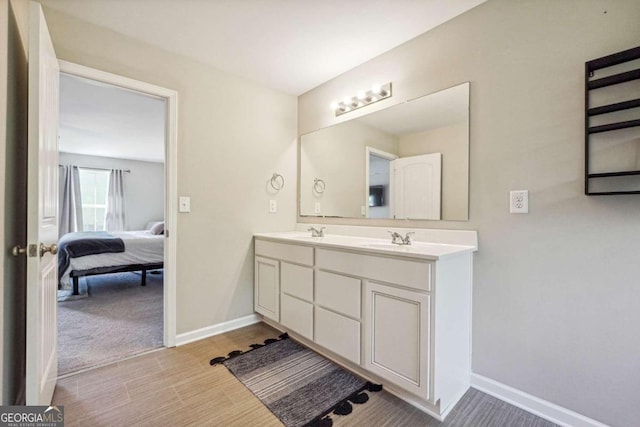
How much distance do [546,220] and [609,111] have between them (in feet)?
1.79

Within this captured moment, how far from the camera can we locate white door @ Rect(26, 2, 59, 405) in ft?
3.92

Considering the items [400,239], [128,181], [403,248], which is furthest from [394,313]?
[128,181]

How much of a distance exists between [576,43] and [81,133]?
596 cm

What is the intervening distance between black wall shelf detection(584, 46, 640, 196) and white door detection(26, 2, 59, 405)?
242 centimetres

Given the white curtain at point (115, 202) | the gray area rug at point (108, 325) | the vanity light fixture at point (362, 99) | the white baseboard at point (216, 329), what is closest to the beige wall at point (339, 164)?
the vanity light fixture at point (362, 99)

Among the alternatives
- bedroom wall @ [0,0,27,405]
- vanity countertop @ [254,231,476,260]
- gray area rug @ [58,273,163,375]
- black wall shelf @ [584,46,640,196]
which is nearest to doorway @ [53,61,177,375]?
gray area rug @ [58,273,163,375]

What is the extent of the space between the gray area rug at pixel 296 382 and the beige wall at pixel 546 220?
0.82 meters

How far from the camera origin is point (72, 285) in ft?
12.4

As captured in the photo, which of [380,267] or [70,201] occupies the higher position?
[70,201]

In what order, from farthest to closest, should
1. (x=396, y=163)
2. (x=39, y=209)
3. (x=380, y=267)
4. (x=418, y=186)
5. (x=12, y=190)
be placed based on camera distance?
(x=396, y=163) < (x=418, y=186) < (x=380, y=267) < (x=12, y=190) < (x=39, y=209)

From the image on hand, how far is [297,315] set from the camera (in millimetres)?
2234

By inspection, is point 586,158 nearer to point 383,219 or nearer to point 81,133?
point 383,219

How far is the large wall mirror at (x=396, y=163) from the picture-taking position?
188 cm

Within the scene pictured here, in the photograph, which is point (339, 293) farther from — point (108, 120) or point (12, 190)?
point (108, 120)
